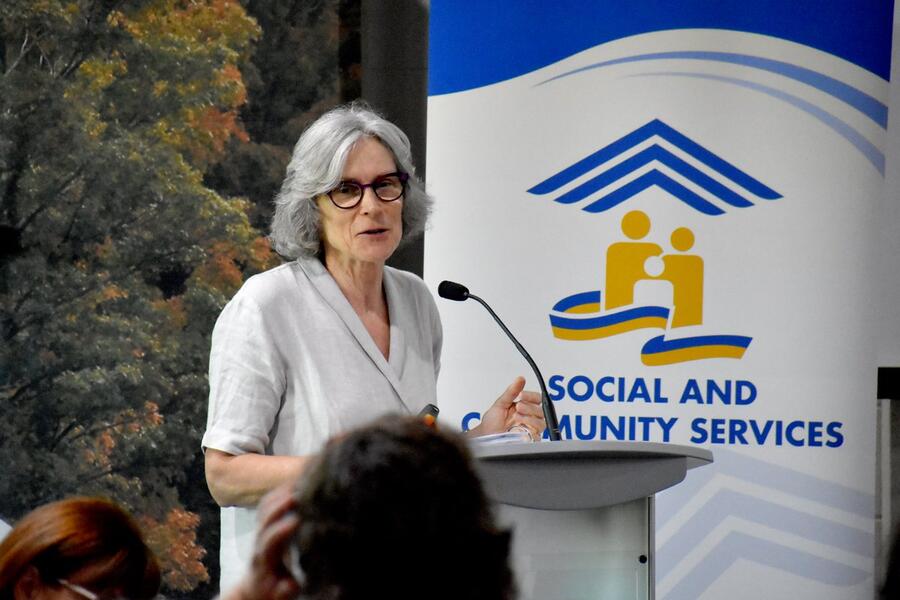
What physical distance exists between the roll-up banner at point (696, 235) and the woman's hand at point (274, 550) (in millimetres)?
2824

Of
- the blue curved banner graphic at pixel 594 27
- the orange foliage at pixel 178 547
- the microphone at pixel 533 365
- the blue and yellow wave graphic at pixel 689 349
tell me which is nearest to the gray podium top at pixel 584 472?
the microphone at pixel 533 365

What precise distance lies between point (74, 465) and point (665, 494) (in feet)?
7.19

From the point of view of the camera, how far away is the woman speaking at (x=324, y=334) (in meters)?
2.35

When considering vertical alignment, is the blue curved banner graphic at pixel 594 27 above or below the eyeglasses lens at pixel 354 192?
above

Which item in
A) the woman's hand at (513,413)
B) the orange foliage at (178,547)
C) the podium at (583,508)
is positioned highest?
the woman's hand at (513,413)

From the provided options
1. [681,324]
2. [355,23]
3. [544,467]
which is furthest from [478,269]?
[544,467]

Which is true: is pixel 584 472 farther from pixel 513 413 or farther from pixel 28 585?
pixel 28 585

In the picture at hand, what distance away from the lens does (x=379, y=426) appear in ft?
3.40

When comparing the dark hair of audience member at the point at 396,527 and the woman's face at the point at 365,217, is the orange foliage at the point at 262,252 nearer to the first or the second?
the woman's face at the point at 365,217

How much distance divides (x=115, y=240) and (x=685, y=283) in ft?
6.95

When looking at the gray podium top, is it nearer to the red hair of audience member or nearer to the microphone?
the microphone

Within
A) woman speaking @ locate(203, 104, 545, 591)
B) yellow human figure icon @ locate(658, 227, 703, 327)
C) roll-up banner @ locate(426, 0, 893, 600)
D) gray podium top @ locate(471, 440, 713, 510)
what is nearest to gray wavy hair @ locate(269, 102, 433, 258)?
woman speaking @ locate(203, 104, 545, 591)

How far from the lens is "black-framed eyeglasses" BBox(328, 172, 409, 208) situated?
8.27ft

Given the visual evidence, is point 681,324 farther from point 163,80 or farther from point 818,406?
point 163,80
